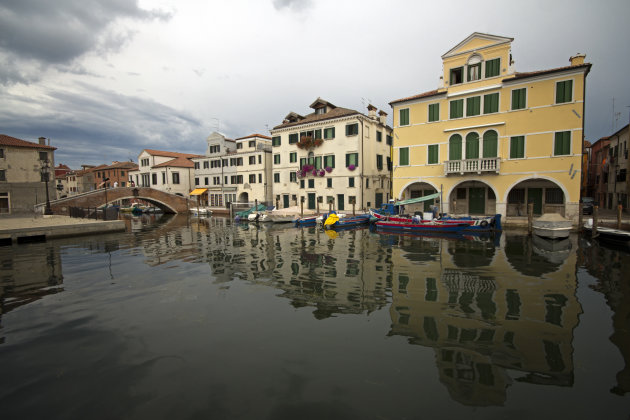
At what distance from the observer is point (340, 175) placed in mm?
34406

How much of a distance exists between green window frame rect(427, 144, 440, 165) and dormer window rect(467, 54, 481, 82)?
5.56m

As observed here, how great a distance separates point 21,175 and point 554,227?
52870mm

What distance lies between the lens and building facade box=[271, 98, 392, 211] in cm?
3350

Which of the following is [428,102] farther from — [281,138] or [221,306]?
[221,306]

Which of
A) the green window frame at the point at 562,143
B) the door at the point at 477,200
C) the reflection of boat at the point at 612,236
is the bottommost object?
the reflection of boat at the point at 612,236

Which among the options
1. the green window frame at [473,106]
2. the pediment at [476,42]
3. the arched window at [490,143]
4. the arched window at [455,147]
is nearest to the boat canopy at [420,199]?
the arched window at [455,147]

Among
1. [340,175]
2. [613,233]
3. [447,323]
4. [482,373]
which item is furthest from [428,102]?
[482,373]

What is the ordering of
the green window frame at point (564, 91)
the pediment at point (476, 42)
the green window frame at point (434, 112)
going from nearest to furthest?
the green window frame at point (564, 91), the pediment at point (476, 42), the green window frame at point (434, 112)

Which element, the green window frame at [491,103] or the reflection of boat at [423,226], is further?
the green window frame at [491,103]

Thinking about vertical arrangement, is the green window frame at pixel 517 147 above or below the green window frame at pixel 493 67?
below

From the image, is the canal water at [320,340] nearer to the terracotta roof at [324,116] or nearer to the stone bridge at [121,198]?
the terracotta roof at [324,116]

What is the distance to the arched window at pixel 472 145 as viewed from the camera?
79.6ft

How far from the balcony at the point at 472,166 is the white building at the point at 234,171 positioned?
24.6 metres

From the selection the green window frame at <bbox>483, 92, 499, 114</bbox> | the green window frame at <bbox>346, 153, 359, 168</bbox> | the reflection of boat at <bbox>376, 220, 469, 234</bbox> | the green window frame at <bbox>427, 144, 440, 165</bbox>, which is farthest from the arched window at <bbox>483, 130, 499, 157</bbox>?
the green window frame at <bbox>346, 153, 359, 168</bbox>
